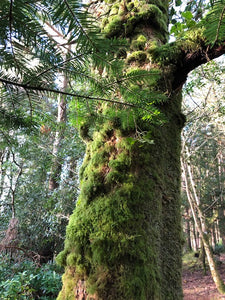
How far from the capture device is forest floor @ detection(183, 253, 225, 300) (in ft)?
23.8

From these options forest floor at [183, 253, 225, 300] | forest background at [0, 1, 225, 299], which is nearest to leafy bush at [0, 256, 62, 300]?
forest background at [0, 1, 225, 299]

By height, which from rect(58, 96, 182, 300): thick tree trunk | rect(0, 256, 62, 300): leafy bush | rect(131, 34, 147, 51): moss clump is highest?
rect(131, 34, 147, 51): moss clump

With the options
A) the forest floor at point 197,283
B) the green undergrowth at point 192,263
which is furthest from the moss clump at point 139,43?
the green undergrowth at point 192,263

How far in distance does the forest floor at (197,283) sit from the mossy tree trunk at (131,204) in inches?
302

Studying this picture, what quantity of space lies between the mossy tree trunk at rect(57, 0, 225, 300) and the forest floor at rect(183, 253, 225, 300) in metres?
7.66

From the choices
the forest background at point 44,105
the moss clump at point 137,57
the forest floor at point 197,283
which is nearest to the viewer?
the forest background at point 44,105

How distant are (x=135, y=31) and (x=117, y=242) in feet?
5.62

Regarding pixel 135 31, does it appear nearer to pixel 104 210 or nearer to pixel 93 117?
pixel 93 117

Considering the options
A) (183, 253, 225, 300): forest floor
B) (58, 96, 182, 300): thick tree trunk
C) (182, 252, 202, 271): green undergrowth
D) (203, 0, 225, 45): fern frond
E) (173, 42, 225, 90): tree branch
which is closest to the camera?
(203, 0, 225, 45): fern frond

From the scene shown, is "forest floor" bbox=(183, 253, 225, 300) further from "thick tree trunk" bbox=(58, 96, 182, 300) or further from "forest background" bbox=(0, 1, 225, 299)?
"thick tree trunk" bbox=(58, 96, 182, 300)

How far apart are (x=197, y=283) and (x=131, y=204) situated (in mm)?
10348

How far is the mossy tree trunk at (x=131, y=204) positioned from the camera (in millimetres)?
1070

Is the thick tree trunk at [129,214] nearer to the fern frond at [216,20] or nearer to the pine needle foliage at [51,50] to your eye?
the pine needle foliage at [51,50]

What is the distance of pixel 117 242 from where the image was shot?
1099 millimetres
